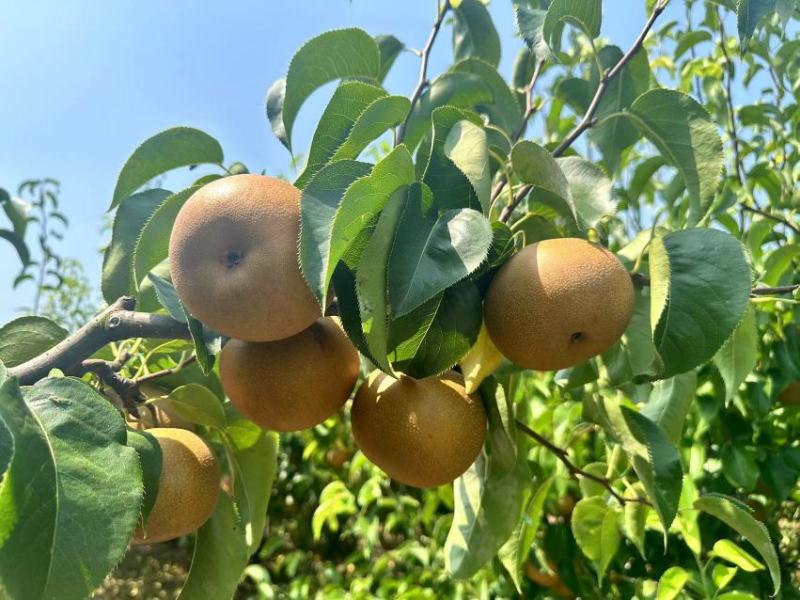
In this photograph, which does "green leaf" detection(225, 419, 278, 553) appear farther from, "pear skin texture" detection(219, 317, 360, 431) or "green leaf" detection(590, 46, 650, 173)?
"green leaf" detection(590, 46, 650, 173)

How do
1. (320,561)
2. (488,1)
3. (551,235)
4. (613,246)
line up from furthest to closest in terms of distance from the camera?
(320,561)
(488,1)
(613,246)
(551,235)

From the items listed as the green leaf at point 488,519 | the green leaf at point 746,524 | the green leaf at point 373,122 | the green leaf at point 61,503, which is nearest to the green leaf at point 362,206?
the green leaf at point 373,122

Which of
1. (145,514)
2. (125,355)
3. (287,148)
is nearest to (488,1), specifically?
(287,148)

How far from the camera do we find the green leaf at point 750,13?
29.6 inches

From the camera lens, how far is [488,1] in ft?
6.40

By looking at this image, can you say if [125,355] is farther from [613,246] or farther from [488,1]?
[488,1]

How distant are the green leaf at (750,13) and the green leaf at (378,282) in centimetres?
40

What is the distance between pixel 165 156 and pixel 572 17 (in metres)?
0.53

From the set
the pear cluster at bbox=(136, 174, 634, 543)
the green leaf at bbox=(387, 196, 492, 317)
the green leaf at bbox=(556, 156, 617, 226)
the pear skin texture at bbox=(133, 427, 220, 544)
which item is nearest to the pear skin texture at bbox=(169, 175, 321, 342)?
the pear cluster at bbox=(136, 174, 634, 543)

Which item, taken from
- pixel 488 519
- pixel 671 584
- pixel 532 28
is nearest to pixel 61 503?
pixel 488 519

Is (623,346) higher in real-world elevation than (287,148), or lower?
lower

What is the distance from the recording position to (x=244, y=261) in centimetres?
73

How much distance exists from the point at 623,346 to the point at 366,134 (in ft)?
1.42

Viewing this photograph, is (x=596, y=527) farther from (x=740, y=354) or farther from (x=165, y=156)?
(x=165, y=156)
